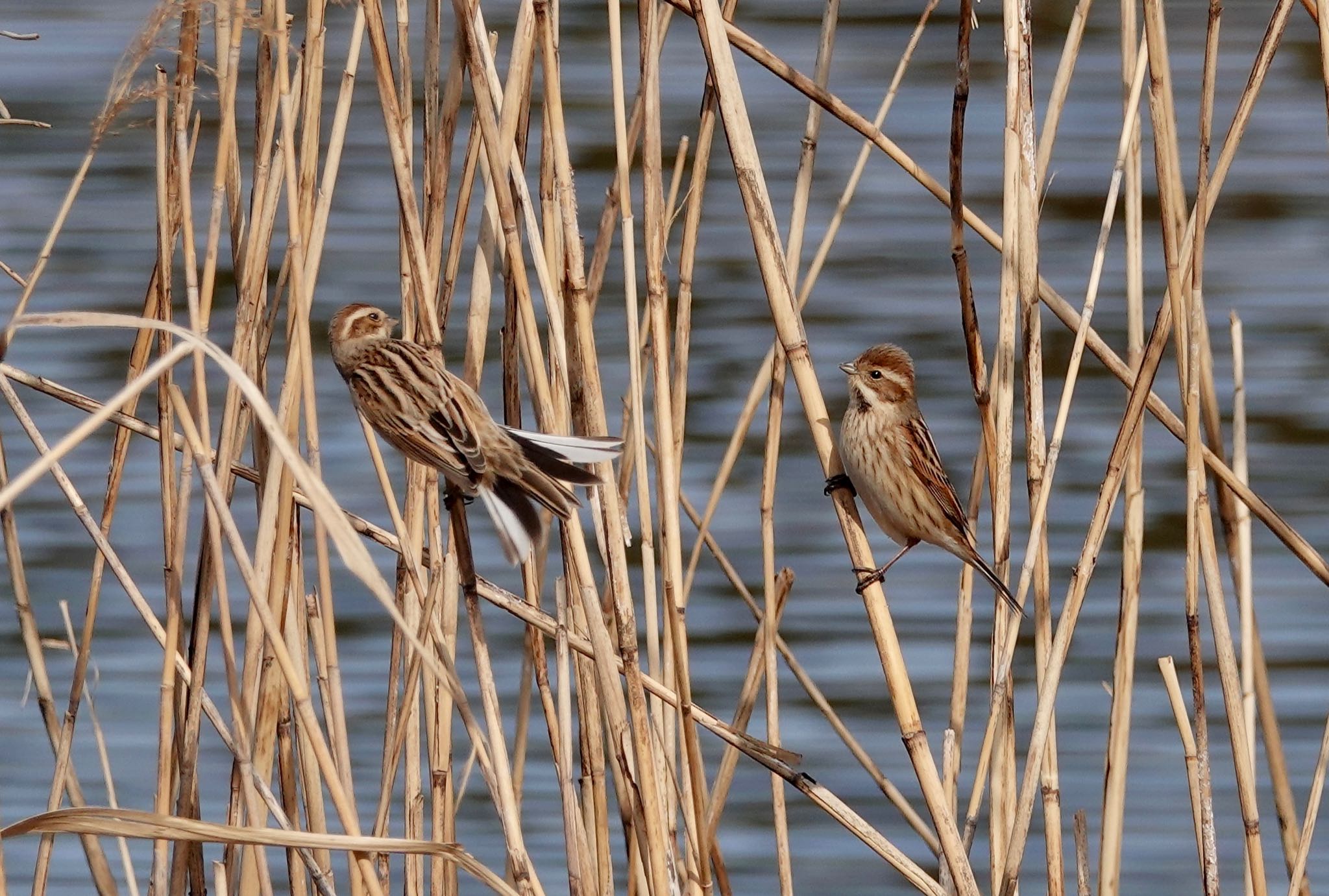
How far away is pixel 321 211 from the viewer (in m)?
3.32

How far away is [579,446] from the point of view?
3166 millimetres

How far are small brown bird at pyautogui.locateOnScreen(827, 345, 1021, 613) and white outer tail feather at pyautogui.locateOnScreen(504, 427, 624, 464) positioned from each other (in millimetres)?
1040

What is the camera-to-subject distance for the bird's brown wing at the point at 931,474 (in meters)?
4.30

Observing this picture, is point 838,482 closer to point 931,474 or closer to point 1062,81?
point 1062,81

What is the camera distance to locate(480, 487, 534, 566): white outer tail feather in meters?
3.24

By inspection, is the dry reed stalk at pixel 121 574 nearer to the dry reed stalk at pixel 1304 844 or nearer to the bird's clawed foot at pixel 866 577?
the bird's clawed foot at pixel 866 577

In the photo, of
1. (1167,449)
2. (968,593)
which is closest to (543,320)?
(1167,449)

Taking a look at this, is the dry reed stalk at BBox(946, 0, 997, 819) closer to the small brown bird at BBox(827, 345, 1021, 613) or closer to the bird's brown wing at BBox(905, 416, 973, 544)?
the small brown bird at BBox(827, 345, 1021, 613)

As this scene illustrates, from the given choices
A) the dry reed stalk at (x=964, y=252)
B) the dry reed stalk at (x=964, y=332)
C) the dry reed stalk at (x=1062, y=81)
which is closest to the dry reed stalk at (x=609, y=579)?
the dry reed stalk at (x=964, y=332)

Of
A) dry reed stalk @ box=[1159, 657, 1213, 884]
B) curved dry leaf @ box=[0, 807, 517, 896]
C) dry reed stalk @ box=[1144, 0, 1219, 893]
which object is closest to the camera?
curved dry leaf @ box=[0, 807, 517, 896]

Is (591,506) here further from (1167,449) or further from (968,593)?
(1167,449)

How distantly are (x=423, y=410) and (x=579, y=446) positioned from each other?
477mm

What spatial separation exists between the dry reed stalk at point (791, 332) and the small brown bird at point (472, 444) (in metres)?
0.35

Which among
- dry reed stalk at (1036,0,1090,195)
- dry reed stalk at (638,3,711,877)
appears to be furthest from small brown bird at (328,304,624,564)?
dry reed stalk at (1036,0,1090,195)
